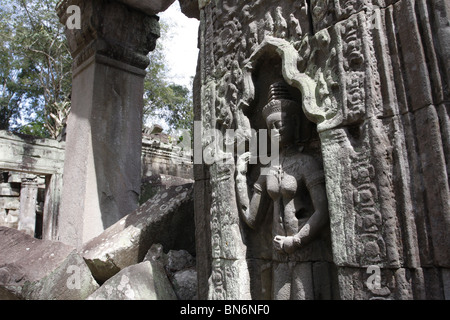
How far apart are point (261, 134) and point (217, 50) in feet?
2.74

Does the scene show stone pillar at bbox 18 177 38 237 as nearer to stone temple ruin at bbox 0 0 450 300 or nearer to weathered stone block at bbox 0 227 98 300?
stone temple ruin at bbox 0 0 450 300

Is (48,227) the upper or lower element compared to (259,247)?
upper

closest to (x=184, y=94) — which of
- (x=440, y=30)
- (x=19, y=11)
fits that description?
(x=19, y=11)

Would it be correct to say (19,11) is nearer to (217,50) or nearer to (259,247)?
(217,50)

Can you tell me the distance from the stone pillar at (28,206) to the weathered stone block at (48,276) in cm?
858

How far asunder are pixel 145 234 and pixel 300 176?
1.76 m

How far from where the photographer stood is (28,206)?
11.4 m

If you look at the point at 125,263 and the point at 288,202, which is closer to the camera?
the point at 288,202

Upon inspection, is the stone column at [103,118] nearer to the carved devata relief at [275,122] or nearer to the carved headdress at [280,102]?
the carved devata relief at [275,122]

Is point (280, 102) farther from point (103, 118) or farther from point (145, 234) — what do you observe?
point (103, 118)

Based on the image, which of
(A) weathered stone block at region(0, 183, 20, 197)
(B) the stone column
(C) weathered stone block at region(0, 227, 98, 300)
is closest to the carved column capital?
(B) the stone column

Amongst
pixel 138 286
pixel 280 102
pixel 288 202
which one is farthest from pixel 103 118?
pixel 288 202
